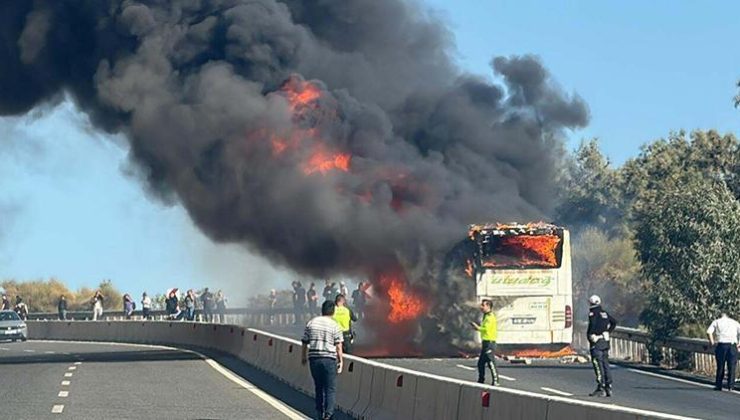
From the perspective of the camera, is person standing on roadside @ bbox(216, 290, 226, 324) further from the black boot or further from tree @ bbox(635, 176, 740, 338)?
the black boot

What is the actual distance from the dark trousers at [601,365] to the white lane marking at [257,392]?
5951mm

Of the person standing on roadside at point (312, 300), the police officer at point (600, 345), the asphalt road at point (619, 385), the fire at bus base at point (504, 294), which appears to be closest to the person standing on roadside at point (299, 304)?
the person standing on roadside at point (312, 300)

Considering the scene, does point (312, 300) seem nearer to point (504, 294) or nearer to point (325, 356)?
point (504, 294)

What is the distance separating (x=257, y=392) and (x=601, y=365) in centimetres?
625

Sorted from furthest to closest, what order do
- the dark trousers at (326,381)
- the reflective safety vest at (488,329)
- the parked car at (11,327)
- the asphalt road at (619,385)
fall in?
1. the parked car at (11,327)
2. the reflective safety vest at (488,329)
3. the asphalt road at (619,385)
4. the dark trousers at (326,381)

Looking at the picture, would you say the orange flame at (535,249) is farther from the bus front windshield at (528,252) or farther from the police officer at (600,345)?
the police officer at (600,345)

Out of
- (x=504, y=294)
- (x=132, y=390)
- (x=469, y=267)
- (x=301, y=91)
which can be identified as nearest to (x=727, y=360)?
(x=504, y=294)


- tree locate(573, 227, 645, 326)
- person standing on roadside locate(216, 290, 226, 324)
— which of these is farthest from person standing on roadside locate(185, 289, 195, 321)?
tree locate(573, 227, 645, 326)

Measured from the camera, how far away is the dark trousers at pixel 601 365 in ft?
85.6

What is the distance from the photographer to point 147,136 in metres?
36.9

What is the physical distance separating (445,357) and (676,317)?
6.06 m

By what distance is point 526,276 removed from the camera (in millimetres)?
33062

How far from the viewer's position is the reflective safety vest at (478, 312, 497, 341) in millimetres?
27484

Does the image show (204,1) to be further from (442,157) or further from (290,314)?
(290,314)
